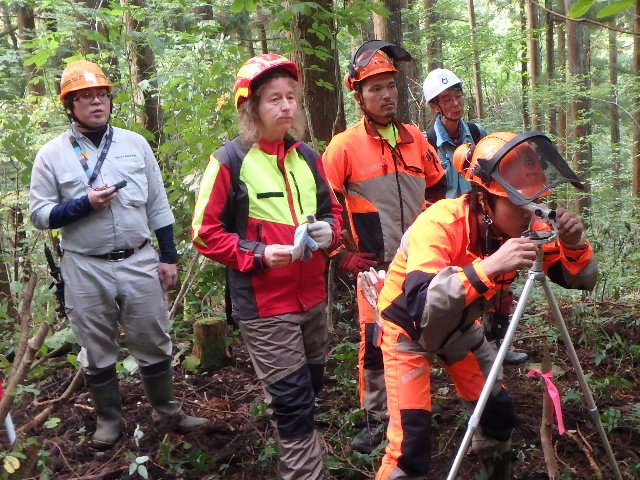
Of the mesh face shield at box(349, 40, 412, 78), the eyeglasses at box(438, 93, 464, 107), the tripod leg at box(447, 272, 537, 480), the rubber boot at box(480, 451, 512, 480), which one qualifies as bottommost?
the rubber boot at box(480, 451, 512, 480)

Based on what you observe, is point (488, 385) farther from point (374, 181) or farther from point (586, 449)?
point (374, 181)

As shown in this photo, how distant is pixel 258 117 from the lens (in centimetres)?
333

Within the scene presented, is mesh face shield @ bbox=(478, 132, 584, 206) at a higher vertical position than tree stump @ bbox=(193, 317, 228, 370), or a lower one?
higher

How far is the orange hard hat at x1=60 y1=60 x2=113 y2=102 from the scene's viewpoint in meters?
3.85

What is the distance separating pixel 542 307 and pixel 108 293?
4583 mm

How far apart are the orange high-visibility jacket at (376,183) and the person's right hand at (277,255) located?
3.58 ft

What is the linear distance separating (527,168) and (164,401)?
3005mm

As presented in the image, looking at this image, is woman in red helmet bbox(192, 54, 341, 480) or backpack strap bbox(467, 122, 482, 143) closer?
woman in red helmet bbox(192, 54, 341, 480)

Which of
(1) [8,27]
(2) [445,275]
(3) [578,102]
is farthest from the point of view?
(3) [578,102]

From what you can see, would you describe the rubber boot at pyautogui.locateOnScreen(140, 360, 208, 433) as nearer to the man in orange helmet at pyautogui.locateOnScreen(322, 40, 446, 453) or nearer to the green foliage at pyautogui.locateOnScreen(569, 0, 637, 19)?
the man in orange helmet at pyautogui.locateOnScreen(322, 40, 446, 453)

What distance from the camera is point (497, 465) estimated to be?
129 inches

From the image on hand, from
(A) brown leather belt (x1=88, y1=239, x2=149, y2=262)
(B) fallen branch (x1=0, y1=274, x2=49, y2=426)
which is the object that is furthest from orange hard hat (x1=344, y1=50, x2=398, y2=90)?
(B) fallen branch (x1=0, y1=274, x2=49, y2=426)

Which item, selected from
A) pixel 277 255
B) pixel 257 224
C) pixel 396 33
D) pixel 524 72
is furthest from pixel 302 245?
pixel 524 72

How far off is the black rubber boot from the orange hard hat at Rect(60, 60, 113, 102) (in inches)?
116
